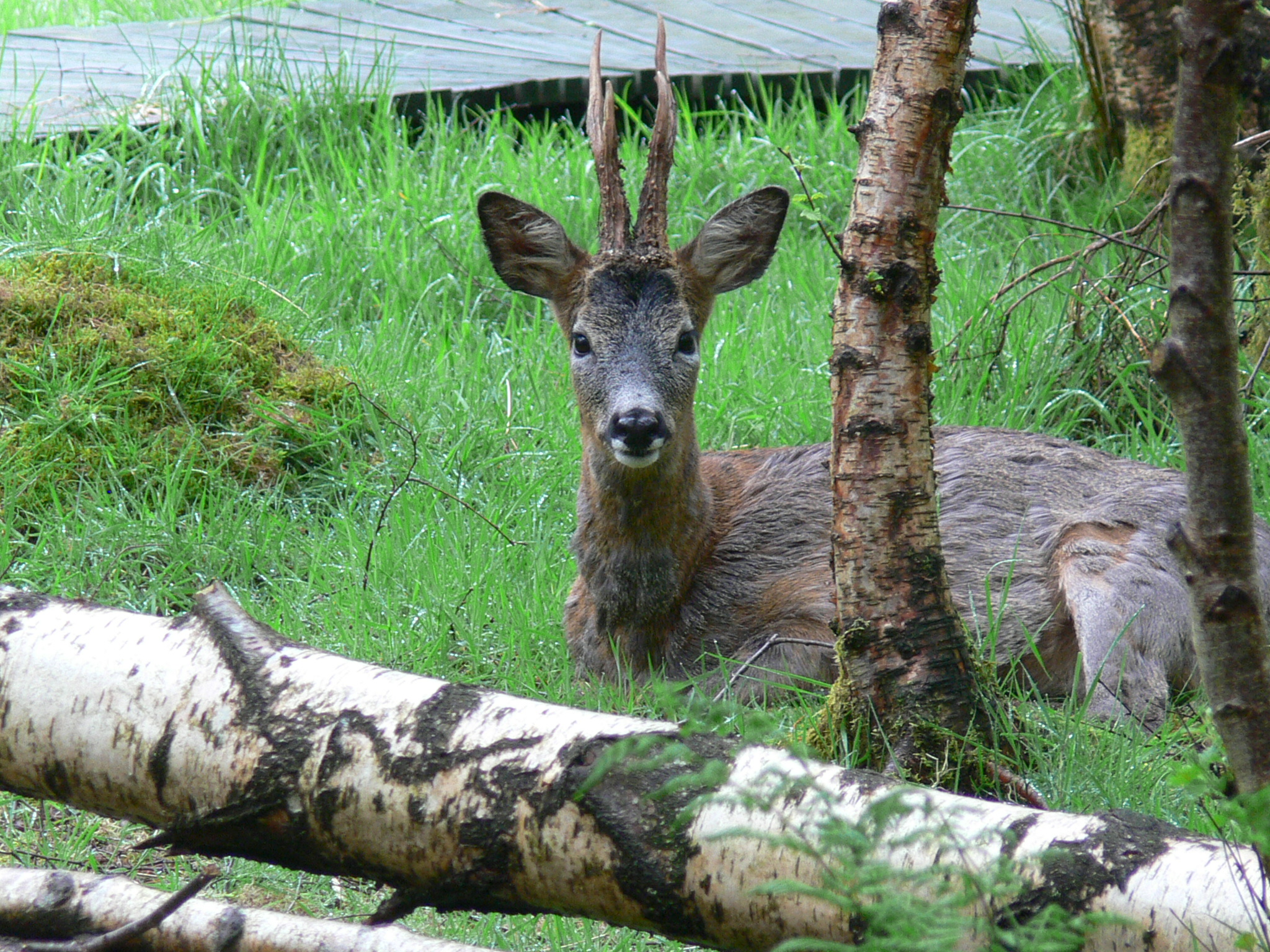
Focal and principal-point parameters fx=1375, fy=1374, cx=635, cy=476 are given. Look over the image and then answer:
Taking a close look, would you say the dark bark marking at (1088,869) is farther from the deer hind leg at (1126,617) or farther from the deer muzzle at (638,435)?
the deer muzzle at (638,435)

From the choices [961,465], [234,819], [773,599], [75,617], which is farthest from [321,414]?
[234,819]

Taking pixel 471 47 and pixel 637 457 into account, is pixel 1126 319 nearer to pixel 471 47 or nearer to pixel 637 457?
pixel 637 457

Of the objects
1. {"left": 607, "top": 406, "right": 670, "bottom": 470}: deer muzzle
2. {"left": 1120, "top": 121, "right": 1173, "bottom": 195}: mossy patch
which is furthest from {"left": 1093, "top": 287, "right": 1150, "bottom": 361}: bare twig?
{"left": 607, "top": 406, "right": 670, "bottom": 470}: deer muzzle

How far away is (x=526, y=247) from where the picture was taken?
16.3ft

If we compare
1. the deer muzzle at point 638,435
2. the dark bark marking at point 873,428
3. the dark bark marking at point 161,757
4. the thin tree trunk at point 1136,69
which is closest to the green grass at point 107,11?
the thin tree trunk at point 1136,69

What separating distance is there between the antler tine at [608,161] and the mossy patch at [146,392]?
161 cm

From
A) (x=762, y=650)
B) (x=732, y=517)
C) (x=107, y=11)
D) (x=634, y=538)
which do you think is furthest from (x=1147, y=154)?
(x=107, y=11)

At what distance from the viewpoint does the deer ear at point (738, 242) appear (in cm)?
482

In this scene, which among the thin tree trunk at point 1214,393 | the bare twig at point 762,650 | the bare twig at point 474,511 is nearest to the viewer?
the thin tree trunk at point 1214,393

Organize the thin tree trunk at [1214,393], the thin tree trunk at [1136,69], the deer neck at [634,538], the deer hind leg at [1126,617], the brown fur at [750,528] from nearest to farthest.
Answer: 1. the thin tree trunk at [1214,393]
2. the deer hind leg at [1126,617]
3. the brown fur at [750,528]
4. the deer neck at [634,538]
5. the thin tree trunk at [1136,69]

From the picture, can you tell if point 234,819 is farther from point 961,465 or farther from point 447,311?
point 447,311

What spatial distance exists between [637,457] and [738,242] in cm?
103

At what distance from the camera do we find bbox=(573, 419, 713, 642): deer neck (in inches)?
181

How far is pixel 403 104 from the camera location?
28.1 ft
